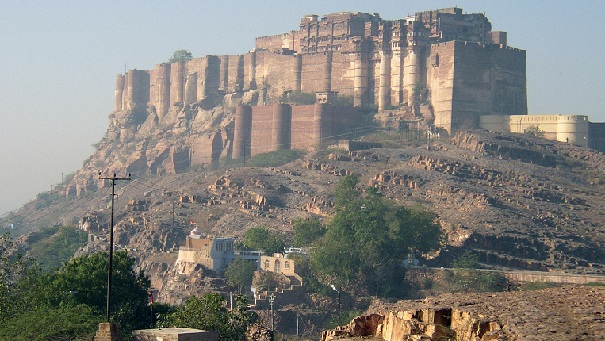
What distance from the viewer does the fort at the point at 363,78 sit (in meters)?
97.8

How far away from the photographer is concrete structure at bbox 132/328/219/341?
30156mm

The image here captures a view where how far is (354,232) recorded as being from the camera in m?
76.4

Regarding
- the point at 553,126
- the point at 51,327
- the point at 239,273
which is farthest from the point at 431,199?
the point at 51,327

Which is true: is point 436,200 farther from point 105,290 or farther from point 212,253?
point 105,290

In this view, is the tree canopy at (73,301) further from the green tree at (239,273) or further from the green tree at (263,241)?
the green tree at (263,241)

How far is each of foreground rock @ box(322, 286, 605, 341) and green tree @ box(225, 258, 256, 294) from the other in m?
48.3

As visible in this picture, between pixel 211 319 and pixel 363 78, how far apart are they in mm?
67274

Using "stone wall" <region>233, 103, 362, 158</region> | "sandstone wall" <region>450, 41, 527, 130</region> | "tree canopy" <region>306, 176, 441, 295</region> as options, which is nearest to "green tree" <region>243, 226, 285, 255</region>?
"tree canopy" <region>306, 176, 441, 295</region>

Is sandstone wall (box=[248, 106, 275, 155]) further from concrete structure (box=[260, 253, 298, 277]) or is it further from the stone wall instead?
concrete structure (box=[260, 253, 298, 277])

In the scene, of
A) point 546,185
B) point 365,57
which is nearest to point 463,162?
point 546,185

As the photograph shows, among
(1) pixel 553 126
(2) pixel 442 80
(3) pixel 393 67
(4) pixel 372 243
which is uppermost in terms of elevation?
(3) pixel 393 67

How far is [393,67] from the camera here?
10156 cm

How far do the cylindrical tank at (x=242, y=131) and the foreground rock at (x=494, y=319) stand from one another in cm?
8103

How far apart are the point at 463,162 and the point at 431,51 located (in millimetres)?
11740
